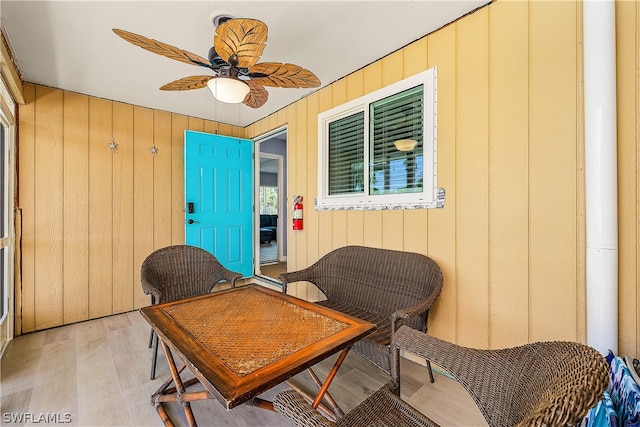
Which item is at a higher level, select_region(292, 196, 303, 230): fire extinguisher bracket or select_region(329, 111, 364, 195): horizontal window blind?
select_region(329, 111, 364, 195): horizontal window blind

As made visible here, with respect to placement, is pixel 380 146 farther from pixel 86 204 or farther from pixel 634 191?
pixel 86 204

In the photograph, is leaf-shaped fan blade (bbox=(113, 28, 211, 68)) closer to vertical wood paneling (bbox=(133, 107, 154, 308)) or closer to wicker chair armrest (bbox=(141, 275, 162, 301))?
wicker chair armrest (bbox=(141, 275, 162, 301))

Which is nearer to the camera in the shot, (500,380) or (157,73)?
(500,380)

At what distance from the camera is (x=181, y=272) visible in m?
2.40

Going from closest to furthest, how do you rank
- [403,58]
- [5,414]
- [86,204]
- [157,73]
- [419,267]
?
[5,414] < [419,267] < [403,58] < [157,73] < [86,204]

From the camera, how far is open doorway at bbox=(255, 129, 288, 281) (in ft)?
13.9

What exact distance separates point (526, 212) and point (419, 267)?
2.37ft

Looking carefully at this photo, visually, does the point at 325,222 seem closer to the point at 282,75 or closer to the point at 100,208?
the point at 282,75

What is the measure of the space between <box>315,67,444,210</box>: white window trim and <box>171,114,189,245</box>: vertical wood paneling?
6.34ft

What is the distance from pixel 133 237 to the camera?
10.9ft

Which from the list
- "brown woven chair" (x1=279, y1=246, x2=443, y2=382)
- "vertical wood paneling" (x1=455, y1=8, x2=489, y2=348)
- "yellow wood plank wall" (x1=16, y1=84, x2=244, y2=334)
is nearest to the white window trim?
"vertical wood paneling" (x1=455, y1=8, x2=489, y2=348)

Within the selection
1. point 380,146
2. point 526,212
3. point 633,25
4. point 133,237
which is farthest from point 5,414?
point 633,25

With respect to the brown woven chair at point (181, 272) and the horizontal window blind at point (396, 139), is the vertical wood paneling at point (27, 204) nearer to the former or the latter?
the brown woven chair at point (181, 272)

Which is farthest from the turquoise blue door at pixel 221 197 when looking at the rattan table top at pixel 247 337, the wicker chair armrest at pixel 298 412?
the wicker chair armrest at pixel 298 412
